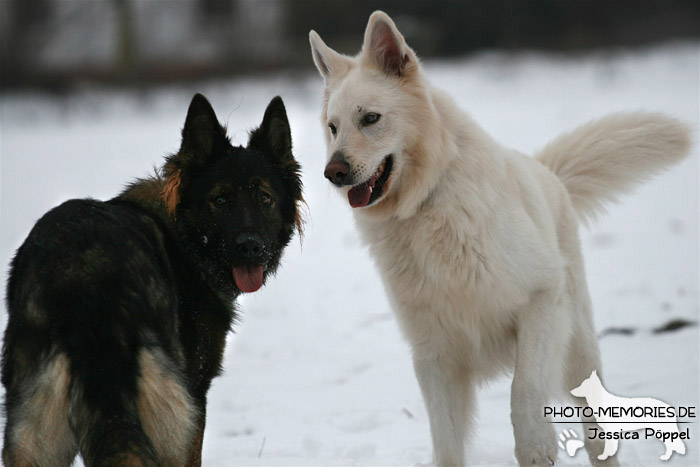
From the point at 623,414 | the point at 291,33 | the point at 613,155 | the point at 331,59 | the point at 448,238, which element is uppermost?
the point at 291,33

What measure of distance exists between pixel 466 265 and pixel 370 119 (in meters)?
0.91

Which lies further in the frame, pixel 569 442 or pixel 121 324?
pixel 569 442

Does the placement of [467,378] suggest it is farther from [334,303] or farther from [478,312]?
[334,303]

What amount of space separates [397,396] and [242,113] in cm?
1329

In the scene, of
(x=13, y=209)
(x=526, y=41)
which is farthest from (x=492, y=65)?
(x=13, y=209)

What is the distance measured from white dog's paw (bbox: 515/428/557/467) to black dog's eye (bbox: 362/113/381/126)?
1.76m

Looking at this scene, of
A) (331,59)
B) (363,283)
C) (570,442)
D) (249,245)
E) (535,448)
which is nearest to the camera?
(249,245)

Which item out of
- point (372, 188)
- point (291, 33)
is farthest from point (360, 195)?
point (291, 33)

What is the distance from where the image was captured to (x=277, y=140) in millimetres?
3789

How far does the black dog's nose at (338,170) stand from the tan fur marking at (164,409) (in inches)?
51.9

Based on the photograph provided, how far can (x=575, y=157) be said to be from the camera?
499cm

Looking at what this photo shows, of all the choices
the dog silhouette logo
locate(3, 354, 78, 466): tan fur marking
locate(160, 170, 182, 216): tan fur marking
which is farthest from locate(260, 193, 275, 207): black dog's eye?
the dog silhouette logo

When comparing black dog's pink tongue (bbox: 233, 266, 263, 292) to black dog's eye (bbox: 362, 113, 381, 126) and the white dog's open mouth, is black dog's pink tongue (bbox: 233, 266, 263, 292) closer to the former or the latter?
the white dog's open mouth

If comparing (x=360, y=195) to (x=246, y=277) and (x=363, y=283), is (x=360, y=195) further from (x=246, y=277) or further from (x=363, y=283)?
(x=363, y=283)
